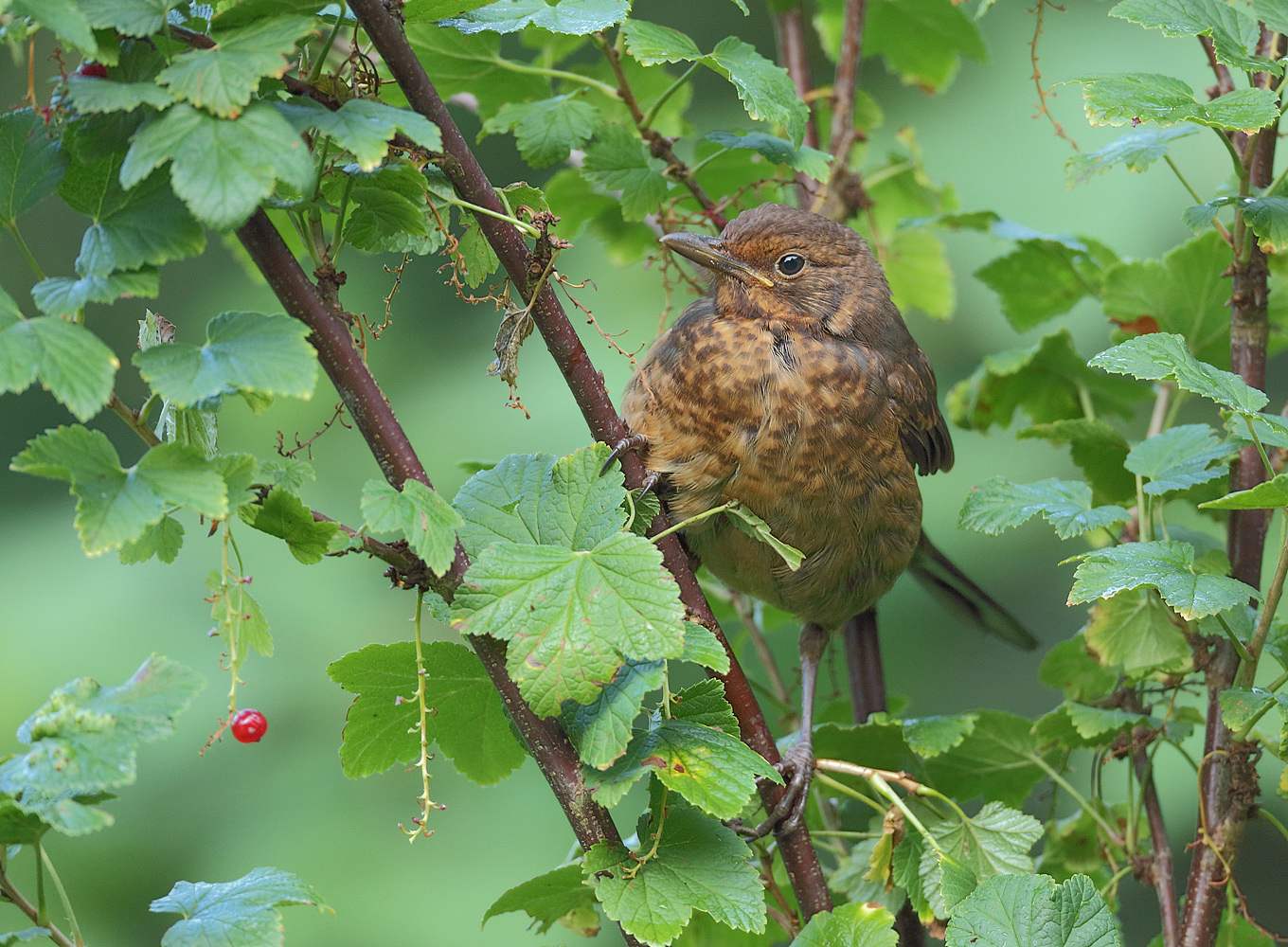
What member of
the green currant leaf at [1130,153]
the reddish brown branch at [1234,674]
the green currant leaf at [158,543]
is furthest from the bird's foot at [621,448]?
the reddish brown branch at [1234,674]

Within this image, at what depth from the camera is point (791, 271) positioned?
1767mm

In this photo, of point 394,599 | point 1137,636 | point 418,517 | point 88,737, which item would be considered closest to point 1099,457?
point 1137,636

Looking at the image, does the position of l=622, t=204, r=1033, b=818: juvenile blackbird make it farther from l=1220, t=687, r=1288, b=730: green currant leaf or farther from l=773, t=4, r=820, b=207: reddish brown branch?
l=1220, t=687, r=1288, b=730: green currant leaf

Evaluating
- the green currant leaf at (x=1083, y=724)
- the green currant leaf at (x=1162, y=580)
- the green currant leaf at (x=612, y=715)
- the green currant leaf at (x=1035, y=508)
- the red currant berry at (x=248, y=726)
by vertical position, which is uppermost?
the red currant berry at (x=248, y=726)

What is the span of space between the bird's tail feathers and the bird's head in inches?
22.6

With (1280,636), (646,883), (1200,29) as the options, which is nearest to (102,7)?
(646,883)

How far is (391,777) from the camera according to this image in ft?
8.59

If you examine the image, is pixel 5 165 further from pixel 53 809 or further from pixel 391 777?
pixel 391 777

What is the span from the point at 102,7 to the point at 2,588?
215cm

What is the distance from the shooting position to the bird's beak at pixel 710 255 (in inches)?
63.9

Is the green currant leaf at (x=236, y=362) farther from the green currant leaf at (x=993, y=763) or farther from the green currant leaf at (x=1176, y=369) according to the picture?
the green currant leaf at (x=993, y=763)

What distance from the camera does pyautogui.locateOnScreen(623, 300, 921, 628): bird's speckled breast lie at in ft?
5.09

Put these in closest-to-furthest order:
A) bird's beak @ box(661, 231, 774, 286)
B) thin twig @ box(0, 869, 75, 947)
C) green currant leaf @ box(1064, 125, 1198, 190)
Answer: thin twig @ box(0, 869, 75, 947) < green currant leaf @ box(1064, 125, 1198, 190) < bird's beak @ box(661, 231, 774, 286)

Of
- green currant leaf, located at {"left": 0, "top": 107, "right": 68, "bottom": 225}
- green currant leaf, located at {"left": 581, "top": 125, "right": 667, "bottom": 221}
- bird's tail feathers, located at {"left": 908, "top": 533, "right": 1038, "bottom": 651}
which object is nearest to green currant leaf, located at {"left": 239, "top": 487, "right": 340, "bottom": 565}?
green currant leaf, located at {"left": 0, "top": 107, "right": 68, "bottom": 225}
